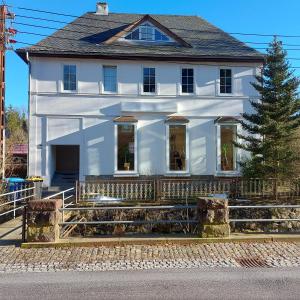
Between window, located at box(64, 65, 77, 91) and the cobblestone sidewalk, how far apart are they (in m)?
14.7

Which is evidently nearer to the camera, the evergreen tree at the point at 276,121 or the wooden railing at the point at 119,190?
the wooden railing at the point at 119,190

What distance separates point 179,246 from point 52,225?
8.80ft

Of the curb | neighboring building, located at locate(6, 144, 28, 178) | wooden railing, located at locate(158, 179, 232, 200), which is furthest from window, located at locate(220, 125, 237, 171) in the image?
the curb

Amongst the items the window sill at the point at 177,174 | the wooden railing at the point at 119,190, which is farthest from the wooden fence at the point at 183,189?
the window sill at the point at 177,174

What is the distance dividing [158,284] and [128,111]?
1633 cm

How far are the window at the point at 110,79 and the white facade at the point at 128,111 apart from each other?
0.83 feet

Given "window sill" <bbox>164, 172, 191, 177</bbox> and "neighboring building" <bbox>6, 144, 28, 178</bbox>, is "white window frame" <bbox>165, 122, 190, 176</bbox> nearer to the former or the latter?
"window sill" <bbox>164, 172, 191, 177</bbox>

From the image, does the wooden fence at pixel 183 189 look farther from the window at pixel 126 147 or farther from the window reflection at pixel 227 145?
the window reflection at pixel 227 145

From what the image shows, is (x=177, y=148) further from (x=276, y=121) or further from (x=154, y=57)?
(x=276, y=121)

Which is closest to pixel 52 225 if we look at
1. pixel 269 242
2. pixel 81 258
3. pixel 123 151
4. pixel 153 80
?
pixel 81 258

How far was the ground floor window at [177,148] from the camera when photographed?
874 inches

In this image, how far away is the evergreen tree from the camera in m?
17.1

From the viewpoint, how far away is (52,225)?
8289 mm

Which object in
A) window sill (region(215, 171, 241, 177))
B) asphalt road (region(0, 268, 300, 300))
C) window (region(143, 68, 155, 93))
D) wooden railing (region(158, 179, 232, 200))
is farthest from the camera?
window (region(143, 68, 155, 93))
